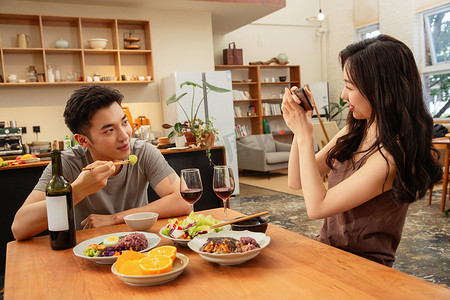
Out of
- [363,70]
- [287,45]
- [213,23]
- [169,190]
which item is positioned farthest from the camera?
[287,45]

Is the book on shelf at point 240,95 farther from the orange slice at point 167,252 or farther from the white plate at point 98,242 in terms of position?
the orange slice at point 167,252

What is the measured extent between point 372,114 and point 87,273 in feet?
3.42

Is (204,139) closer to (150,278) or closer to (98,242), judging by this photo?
(98,242)

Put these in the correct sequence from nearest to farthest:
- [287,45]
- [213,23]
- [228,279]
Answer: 1. [228,279]
2. [213,23]
3. [287,45]

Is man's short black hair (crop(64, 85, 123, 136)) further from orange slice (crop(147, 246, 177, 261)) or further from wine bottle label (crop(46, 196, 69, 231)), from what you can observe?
orange slice (crop(147, 246, 177, 261))

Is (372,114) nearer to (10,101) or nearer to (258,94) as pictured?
(10,101)

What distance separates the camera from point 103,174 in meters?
1.46

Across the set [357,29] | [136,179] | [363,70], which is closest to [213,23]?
[357,29]

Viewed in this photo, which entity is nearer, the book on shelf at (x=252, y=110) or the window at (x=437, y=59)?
the window at (x=437, y=59)

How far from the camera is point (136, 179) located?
1958 mm

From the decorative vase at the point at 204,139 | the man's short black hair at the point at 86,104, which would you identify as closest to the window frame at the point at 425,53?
the decorative vase at the point at 204,139

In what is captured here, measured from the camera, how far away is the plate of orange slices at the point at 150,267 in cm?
96

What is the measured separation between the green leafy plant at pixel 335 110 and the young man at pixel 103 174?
7.26 m

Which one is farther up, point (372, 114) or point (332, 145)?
point (372, 114)
